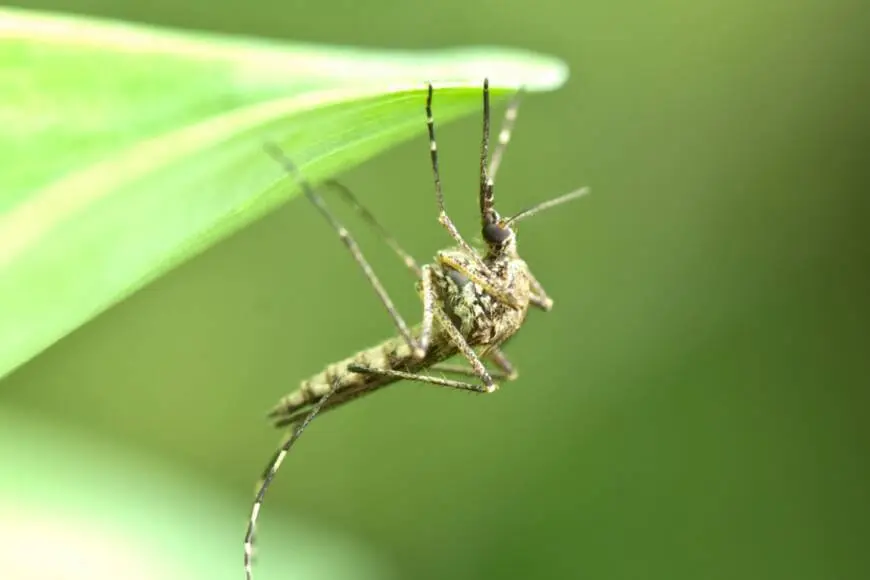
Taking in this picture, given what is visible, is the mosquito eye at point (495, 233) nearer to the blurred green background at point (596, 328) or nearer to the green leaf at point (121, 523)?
the green leaf at point (121, 523)

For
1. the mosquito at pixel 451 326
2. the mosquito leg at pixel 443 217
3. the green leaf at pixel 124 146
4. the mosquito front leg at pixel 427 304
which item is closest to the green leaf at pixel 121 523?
the mosquito at pixel 451 326

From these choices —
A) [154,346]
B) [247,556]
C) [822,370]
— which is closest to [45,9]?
[154,346]

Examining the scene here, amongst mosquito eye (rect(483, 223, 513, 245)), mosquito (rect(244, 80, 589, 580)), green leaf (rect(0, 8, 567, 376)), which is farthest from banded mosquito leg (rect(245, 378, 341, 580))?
green leaf (rect(0, 8, 567, 376))

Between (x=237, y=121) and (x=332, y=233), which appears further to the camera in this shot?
(x=332, y=233)

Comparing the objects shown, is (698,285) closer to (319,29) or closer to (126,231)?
(319,29)

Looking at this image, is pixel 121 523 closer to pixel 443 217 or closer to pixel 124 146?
pixel 443 217

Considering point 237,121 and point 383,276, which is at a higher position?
point 383,276
